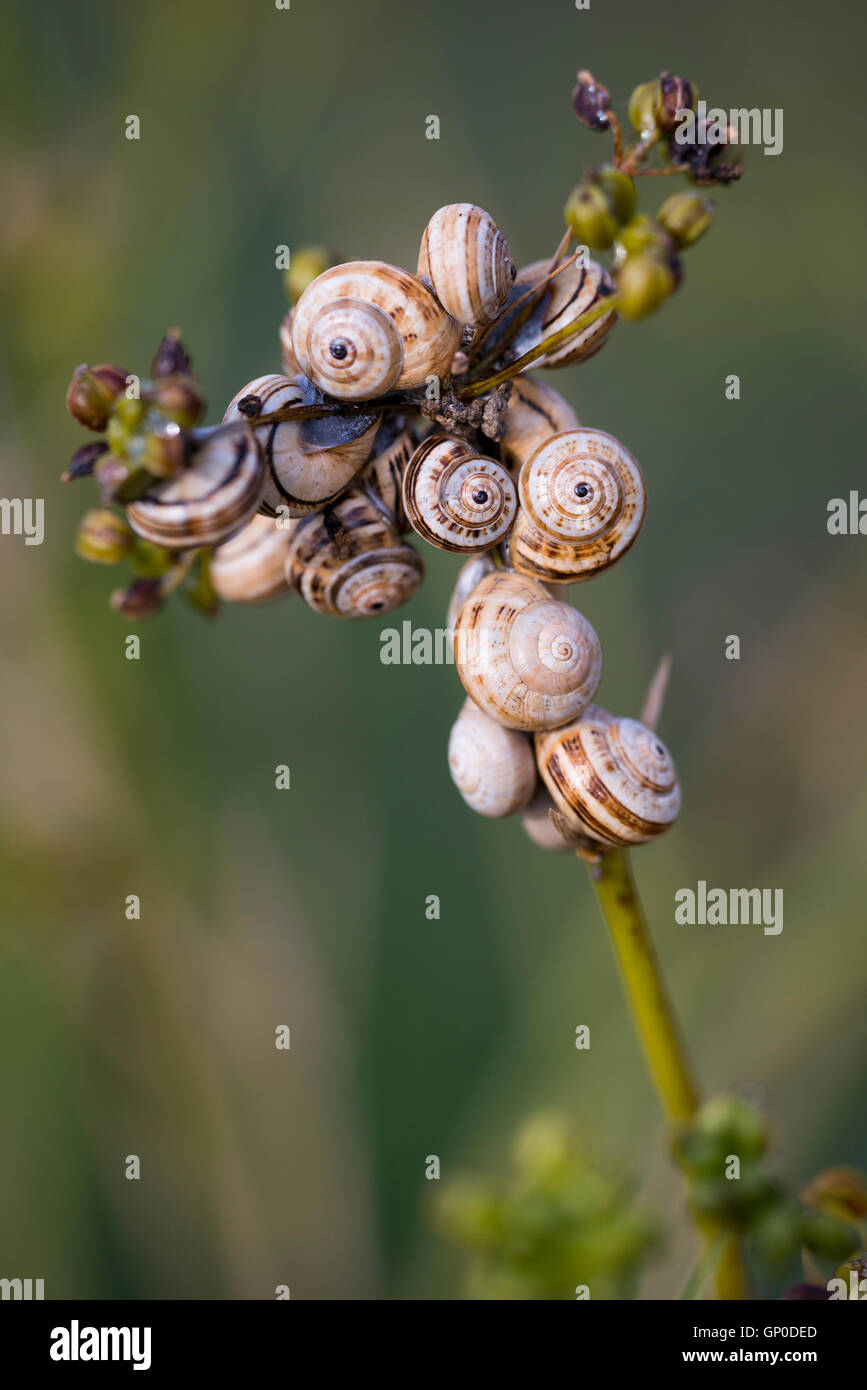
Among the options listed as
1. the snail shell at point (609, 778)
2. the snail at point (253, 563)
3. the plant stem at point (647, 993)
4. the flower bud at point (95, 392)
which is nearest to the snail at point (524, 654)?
the snail shell at point (609, 778)

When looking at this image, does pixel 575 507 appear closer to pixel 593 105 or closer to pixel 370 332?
pixel 370 332

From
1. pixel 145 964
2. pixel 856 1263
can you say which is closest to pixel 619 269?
pixel 856 1263

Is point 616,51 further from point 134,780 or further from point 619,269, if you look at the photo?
point 619,269

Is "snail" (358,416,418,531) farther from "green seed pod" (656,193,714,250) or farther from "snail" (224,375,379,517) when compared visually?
"green seed pod" (656,193,714,250)

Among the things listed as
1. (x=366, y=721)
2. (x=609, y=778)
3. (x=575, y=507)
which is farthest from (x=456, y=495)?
(x=366, y=721)

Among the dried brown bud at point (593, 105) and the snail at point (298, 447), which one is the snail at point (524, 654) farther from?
the dried brown bud at point (593, 105)

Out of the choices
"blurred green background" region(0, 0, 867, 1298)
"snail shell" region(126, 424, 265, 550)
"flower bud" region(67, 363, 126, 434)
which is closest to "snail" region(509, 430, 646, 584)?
"snail shell" region(126, 424, 265, 550)
